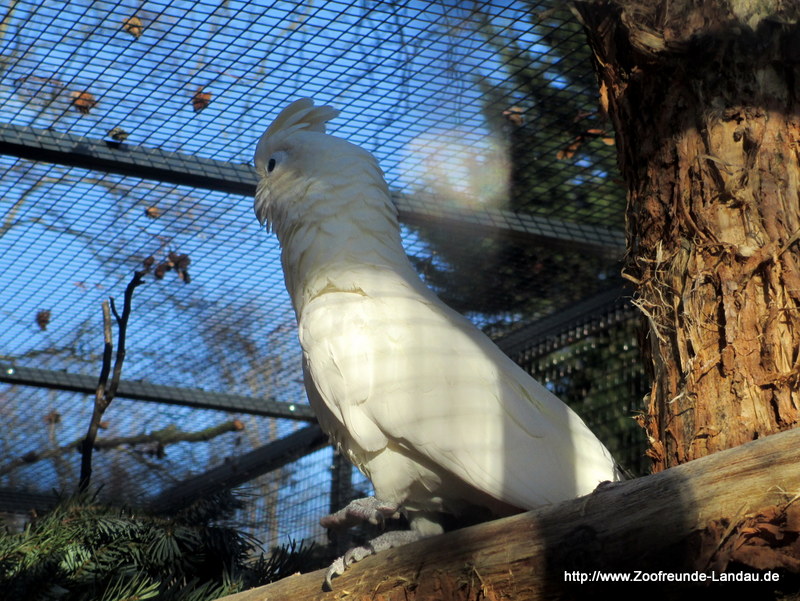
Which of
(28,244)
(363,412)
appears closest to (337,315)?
(363,412)

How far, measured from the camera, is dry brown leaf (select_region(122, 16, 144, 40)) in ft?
7.46

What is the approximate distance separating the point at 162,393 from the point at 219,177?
1282 millimetres

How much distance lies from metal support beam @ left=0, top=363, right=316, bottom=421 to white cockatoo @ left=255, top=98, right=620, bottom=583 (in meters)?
1.71

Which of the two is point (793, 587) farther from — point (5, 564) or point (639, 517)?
point (5, 564)

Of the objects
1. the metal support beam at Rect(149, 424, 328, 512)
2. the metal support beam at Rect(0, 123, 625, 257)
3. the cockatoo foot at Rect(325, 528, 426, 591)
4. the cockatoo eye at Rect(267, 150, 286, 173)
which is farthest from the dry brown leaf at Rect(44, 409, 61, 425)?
the cockatoo foot at Rect(325, 528, 426, 591)

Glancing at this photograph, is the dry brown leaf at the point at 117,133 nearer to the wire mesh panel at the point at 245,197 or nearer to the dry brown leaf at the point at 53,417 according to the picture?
the wire mesh panel at the point at 245,197

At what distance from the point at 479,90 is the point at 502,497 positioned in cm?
127

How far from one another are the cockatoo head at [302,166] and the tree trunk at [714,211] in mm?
698

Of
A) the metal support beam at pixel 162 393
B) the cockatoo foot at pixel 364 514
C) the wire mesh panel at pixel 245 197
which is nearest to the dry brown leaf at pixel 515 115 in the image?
the wire mesh panel at pixel 245 197

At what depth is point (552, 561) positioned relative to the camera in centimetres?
129

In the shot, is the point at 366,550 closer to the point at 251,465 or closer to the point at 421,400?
the point at 421,400

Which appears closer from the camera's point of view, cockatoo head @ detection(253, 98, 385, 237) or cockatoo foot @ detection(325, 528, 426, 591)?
cockatoo foot @ detection(325, 528, 426, 591)

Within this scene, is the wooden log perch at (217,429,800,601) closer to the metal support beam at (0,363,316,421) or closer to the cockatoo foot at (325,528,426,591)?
the cockatoo foot at (325,528,426,591)

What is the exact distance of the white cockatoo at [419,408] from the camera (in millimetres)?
1700
